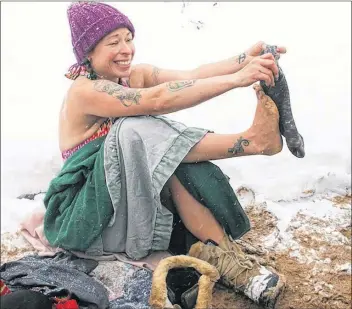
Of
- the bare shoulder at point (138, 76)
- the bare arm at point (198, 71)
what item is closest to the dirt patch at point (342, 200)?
the bare arm at point (198, 71)

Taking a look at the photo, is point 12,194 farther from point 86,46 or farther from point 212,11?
point 212,11

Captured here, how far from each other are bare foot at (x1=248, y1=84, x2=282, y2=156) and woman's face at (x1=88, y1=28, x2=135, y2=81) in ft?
1.50

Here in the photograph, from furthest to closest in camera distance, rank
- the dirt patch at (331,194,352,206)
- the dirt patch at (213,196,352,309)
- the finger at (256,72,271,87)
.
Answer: the dirt patch at (331,194,352,206)
the dirt patch at (213,196,352,309)
the finger at (256,72,271,87)

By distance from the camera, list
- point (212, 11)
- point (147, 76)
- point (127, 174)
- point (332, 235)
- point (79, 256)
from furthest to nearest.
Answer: point (212, 11)
point (332, 235)
point (147, 76)
point (79, 256)
point (127, 174)

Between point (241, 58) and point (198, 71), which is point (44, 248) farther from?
point (241, 58)

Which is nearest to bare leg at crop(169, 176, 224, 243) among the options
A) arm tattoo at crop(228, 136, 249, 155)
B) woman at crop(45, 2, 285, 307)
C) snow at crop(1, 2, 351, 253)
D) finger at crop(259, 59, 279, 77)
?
woman at crop(45, 2, 285, 307)

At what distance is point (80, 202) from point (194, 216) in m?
0.40

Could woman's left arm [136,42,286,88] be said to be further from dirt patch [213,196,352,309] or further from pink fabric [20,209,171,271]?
dirt patch [213,196,352,309]

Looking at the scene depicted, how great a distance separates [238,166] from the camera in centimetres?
316

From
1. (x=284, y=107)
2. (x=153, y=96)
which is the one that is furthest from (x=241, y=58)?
(x=153, y=96)

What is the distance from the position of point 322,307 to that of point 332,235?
0.50m

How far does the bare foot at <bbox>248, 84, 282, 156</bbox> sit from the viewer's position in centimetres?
192

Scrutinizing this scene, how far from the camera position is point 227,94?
150 inches

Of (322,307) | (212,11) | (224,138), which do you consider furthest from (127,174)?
(212,11)
